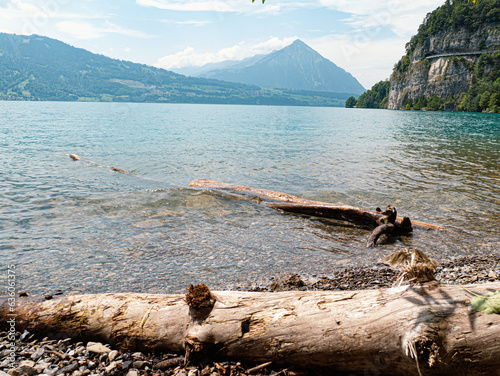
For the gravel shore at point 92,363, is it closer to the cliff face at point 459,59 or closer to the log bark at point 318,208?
the log bark at point 318,208

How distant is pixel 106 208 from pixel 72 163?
12.1 m

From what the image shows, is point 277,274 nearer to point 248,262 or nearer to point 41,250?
point 248,262

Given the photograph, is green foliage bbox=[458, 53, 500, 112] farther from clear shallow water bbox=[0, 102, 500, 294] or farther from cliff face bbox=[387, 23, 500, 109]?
clear shallow water bbox=[0, 102, 500, 294]

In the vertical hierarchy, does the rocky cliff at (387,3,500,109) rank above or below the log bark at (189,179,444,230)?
above

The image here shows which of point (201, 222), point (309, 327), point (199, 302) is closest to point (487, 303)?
point (309, 327)

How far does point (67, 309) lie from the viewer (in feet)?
17.9

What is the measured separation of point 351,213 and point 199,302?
345 inches

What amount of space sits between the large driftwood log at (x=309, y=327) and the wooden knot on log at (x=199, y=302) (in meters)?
0.01

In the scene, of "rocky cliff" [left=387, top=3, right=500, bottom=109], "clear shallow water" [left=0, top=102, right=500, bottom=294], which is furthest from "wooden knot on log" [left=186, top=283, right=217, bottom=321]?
"rocky cliff" [left=387, top=3, right=500, bottom=109]

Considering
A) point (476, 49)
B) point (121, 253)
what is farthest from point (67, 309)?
point (476, 49)

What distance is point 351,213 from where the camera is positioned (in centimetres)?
1213

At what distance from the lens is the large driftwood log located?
148 inches

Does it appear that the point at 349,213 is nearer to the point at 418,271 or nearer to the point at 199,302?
the point at 418,271

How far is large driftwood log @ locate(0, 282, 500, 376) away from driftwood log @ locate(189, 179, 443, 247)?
21.7 ft
